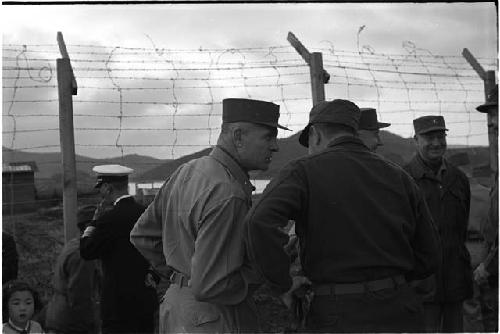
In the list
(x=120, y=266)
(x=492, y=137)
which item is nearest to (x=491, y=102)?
(x=492, y=137)

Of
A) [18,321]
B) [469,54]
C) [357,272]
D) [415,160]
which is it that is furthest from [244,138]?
[469,54]

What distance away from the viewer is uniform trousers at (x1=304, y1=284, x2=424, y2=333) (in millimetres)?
3090

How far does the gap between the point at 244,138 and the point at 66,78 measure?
1.89 m

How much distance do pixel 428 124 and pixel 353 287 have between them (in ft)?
6.08

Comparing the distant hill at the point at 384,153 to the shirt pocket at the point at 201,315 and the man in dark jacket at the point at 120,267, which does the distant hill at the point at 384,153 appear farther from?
the shirt pocket at the point at 201,315

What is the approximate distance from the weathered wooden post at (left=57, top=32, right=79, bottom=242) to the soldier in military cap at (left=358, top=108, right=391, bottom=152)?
1959 mm

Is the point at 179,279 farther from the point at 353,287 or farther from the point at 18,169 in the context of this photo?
the point at 18,169

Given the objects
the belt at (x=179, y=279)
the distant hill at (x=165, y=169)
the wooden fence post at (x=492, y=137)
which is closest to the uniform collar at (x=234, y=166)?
the belt at (x=179, y=279)

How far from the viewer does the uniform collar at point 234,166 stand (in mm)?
3307

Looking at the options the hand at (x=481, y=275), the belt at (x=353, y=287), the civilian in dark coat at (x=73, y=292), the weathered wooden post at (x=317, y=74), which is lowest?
the civilian in dark coat at (x=73, y=292)

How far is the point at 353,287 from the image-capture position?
309 centimetres

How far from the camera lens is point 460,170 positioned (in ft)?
15.0

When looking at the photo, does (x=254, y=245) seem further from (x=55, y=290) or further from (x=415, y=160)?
(x=55, y=290)

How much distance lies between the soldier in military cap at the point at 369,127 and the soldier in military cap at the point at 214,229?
0.83 metres
